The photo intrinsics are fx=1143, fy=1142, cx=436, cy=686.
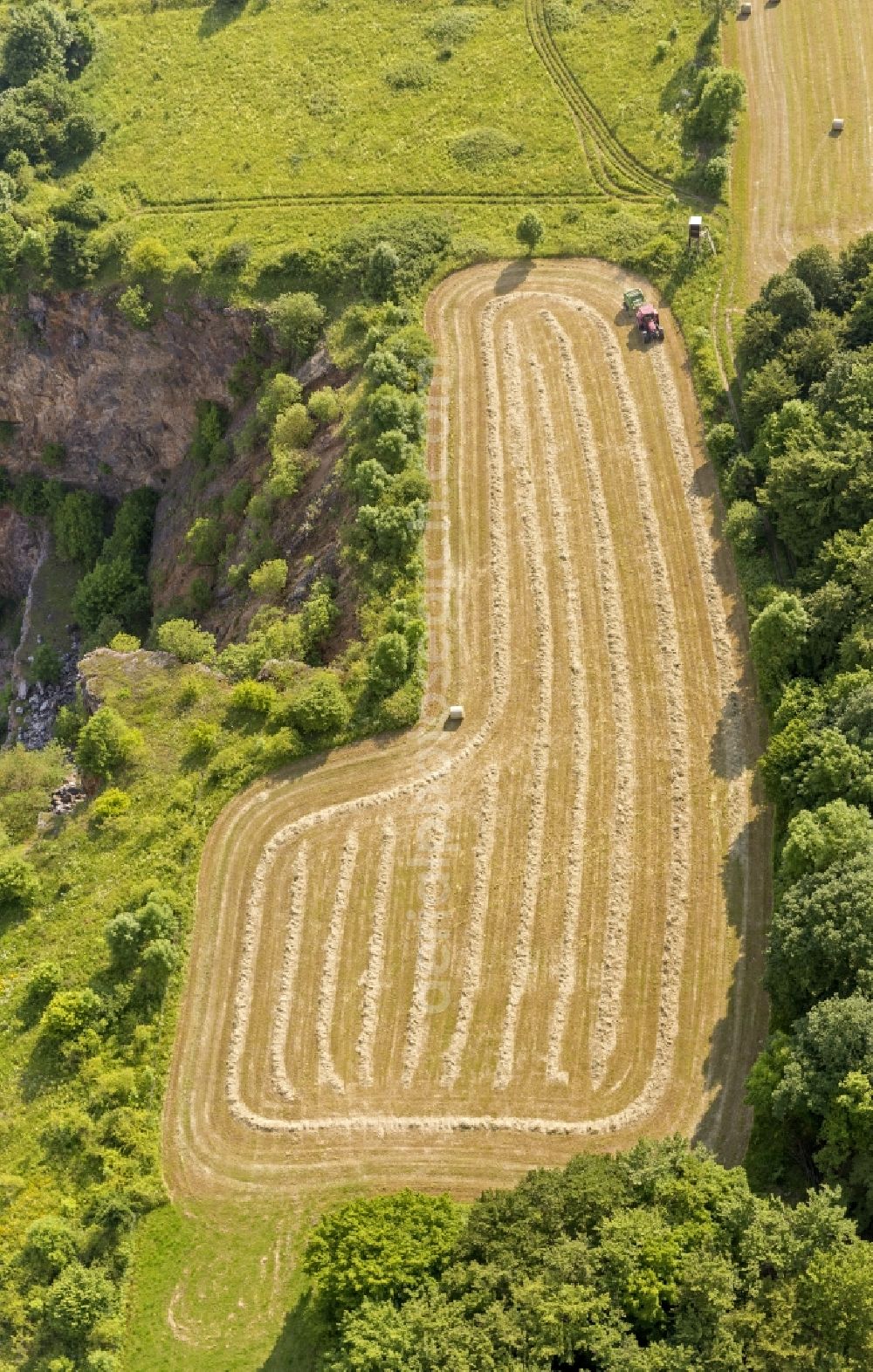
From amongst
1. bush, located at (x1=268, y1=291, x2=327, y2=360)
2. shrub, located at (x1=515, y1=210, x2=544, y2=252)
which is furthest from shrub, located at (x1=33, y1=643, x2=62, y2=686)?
shrub, located at (x1=515, y1=210, x2=544, y2=252)

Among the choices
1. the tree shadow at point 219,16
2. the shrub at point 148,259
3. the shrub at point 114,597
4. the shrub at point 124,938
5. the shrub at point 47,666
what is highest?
the tree shadow at point 219,16

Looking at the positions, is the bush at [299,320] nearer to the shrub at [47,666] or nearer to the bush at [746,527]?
the shrub at [47,666]

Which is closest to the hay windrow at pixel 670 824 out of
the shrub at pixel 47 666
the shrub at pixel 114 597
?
the shrub at pixel 114 597

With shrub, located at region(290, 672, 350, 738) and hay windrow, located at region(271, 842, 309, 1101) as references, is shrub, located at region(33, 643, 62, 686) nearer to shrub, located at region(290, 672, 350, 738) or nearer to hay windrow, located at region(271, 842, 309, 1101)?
shrub, located at region(290, 672, 350, 738)

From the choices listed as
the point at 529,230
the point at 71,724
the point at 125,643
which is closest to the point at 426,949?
the point at 71,724

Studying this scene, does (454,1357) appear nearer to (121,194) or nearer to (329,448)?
(329,448)

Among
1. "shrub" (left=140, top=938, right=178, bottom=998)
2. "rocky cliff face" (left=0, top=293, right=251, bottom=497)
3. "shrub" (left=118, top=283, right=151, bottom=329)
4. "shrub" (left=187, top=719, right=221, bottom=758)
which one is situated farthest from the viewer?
"rocky cliff face" (left=0, top=293, right=251, bottom=497)
